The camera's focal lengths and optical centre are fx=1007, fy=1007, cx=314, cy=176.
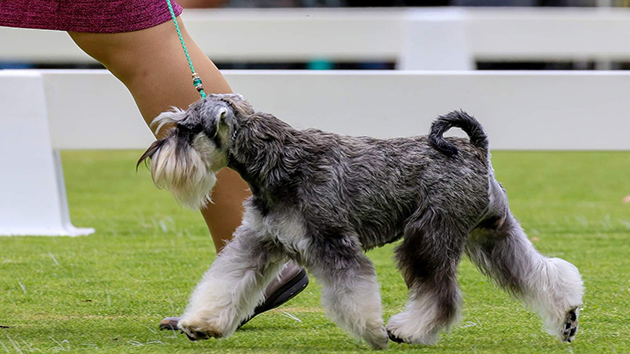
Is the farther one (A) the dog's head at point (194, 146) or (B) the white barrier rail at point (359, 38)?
(B) the white barrier rail at point (359, 38)

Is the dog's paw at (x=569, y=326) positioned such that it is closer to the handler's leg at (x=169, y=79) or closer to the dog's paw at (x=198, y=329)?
the handler's leg at (x=169, y=79)

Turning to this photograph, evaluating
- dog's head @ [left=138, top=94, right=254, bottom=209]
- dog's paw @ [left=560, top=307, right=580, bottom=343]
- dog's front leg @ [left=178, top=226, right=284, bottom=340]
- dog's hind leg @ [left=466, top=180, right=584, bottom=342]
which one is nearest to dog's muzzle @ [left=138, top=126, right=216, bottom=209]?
dog's head @ [left=138, top=94, right=254, bottom=209]

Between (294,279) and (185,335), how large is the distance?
0.56m

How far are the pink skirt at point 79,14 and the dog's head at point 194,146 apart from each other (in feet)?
1.81

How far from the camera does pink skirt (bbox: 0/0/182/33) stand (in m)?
3.91

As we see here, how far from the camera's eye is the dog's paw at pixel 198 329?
3.58 meters

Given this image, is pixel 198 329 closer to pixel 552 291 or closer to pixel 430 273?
pixel 430 273

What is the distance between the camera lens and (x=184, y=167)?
351 cm

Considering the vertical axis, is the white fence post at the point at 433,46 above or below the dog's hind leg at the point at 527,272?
below

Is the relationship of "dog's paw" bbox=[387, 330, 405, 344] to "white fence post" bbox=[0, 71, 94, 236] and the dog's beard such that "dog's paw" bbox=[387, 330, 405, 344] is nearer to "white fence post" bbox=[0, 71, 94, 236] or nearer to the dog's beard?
the dog's beard

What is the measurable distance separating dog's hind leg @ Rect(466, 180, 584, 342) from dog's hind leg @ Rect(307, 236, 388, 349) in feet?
1.94

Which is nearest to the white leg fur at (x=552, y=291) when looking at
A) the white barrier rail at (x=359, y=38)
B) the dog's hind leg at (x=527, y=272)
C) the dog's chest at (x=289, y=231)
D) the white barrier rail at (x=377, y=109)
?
the dog's hind leg at (x=527, y=272)

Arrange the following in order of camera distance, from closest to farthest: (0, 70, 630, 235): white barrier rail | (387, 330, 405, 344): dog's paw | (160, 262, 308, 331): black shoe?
1. (387, 330, 405, 344): dog's paw
2. (160, 262, 308, 331): black shoe
3. (0, 70, 630, 235): white barrier rail

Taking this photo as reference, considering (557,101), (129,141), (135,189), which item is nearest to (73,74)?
(129,141)
